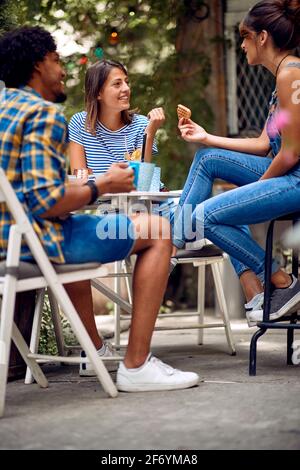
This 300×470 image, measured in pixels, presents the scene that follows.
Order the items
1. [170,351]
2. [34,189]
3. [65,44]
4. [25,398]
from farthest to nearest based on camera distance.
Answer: [65,44] < [170,351] < [25,398] < [34,189]

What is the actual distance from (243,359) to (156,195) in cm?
111

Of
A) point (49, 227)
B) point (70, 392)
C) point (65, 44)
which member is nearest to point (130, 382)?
point (70, 392)

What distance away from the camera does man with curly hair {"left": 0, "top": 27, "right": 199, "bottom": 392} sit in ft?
10.5

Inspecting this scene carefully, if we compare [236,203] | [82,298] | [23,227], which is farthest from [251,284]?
[23,227]

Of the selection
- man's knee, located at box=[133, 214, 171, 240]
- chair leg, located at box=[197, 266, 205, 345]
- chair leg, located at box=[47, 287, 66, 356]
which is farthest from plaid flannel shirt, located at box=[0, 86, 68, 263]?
chair leg, located at box=[197, 266, 205, 345]

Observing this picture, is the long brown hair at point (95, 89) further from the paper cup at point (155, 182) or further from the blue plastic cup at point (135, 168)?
the blue plastic cup at point (135, 168)

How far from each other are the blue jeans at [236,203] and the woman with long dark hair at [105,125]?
625 mm

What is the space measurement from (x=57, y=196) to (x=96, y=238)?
0.83 ft

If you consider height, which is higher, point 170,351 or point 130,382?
point 130,382

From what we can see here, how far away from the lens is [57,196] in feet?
10.4

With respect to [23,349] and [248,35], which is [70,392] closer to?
[23,349]

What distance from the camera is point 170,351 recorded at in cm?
504

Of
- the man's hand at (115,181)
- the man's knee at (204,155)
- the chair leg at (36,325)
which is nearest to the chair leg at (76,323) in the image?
the man's hand at (115,181)
